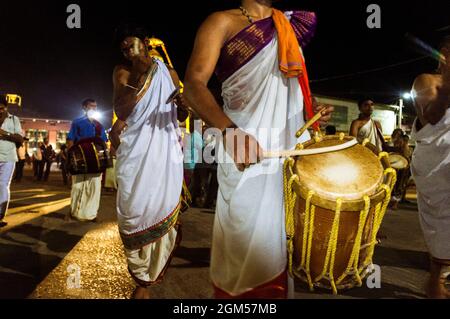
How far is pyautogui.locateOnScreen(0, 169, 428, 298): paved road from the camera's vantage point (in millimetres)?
2980

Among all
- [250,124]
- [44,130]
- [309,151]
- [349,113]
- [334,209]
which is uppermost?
[250,124]

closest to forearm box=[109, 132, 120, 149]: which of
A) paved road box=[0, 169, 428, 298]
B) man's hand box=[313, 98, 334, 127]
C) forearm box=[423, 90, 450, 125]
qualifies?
paved road box=[0, 169, 428, 298]

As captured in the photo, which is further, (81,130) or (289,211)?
(81,130)

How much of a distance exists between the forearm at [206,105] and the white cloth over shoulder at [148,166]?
4.27ft

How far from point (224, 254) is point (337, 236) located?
54cm

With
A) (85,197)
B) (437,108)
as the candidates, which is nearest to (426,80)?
(437,108)

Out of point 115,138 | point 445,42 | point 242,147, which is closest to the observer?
point 242,147

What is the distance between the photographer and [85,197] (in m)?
6.36

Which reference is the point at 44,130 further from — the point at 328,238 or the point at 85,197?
the point at 328,238

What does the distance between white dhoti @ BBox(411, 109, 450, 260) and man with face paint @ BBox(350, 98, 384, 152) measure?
3134 mm

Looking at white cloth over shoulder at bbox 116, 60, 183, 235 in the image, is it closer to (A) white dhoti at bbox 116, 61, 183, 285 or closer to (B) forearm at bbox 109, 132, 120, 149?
(A) white dhoti at bbox 116, 61, 183, 285

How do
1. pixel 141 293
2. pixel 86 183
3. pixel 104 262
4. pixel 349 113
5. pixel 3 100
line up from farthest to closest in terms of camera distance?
pixel 349 113
pixel 86 183
pixel 3 100
pixel 104 262
pixel 141 293

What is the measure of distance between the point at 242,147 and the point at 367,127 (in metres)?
5.29
